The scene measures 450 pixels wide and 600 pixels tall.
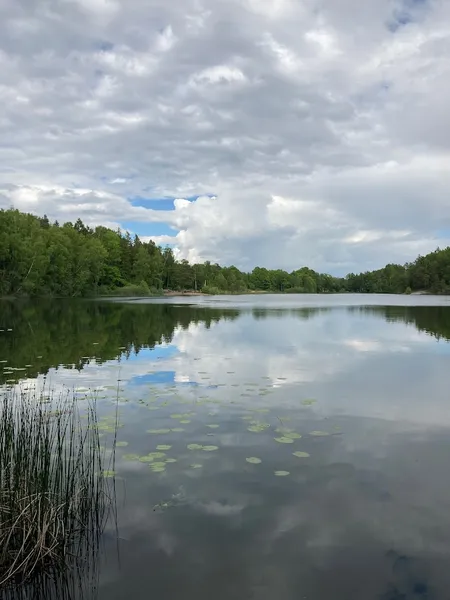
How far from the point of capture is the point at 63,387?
12992 millimetres

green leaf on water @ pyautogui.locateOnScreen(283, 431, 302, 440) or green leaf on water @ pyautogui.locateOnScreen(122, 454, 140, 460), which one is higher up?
green leaf on water @ pyautogui.locateOnScreen(122, 454, 140, 460)

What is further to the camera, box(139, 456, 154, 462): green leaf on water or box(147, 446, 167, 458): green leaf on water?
box(147, 446, 167, 458): green leaf on water

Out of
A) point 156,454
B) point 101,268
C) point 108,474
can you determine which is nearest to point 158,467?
point 156,454

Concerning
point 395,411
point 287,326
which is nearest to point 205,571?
point 395,411

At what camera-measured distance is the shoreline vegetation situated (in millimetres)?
79750

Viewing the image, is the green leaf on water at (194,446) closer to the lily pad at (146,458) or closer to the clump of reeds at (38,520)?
the lily pad at (146,458)

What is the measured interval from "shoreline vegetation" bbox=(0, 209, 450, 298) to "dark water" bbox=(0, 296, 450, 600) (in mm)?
68029

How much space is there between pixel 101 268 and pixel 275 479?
10960 cm

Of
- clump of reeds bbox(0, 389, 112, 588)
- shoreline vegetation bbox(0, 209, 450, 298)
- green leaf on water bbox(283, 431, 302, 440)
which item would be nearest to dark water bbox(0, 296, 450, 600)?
green leaf on water bbox(283, 431, 302, 440)

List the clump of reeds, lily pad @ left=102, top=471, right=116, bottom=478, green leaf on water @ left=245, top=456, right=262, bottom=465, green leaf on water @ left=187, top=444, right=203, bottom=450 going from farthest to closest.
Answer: green leaf on water @ left=187, top=444, right=203, bottom=450 → green leaf on water @ left=245, top=456, right=262, bottom=465 → lily pad @ left=102, top=471, right=116, bottom=478 → the clump of reeds

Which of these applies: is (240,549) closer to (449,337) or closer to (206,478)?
(206,478)

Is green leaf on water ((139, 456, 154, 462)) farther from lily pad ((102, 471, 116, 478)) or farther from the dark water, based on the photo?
lily pad ((102, 471, 116, 478))

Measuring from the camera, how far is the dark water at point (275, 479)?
5.12 m

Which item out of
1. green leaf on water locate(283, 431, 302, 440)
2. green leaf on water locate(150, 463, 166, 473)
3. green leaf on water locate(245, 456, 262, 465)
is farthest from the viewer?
green leaf on water locate(283, 431, 302, 440)
